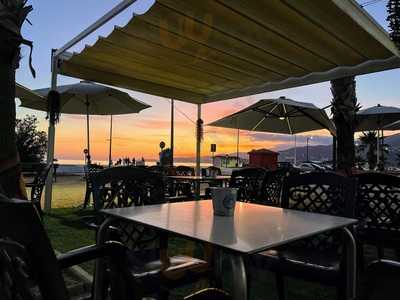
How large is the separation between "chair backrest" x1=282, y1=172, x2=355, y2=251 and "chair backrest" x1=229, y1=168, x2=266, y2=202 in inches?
47.5

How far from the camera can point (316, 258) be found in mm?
1938

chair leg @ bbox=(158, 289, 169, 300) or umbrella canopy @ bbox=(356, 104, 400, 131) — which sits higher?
umbrella canopy @ bbox=(356, 104, 400, 131)

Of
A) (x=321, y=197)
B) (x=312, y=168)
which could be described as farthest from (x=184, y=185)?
(x=312, y=168)

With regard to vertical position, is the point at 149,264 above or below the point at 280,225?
below

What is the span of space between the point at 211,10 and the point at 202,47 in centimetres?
100

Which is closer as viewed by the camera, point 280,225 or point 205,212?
point 280,225

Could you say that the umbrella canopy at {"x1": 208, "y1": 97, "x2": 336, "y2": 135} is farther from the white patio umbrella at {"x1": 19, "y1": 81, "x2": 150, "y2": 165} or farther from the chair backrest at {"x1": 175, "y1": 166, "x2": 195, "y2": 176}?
→ the white patio umbrella at {"x1": 19, "y1": 81, "x2": 150, "y2": 165}

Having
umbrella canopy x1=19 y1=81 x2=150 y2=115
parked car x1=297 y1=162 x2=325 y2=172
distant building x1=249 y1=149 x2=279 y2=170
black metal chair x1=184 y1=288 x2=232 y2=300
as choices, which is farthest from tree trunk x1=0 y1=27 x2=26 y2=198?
distant building x1=249 y1=149 x2=279 y2=170

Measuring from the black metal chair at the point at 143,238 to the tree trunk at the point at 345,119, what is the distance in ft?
21.8

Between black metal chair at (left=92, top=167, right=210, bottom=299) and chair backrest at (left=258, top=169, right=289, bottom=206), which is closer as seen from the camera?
black metal chair at (left=92, top=167, right=210, bottom=299)

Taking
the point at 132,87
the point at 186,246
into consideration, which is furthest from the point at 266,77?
the point at 186,246

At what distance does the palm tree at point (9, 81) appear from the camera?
102 inches

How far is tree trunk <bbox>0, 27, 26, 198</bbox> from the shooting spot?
8.66 ft

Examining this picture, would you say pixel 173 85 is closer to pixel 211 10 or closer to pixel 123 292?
pixel 211 10
